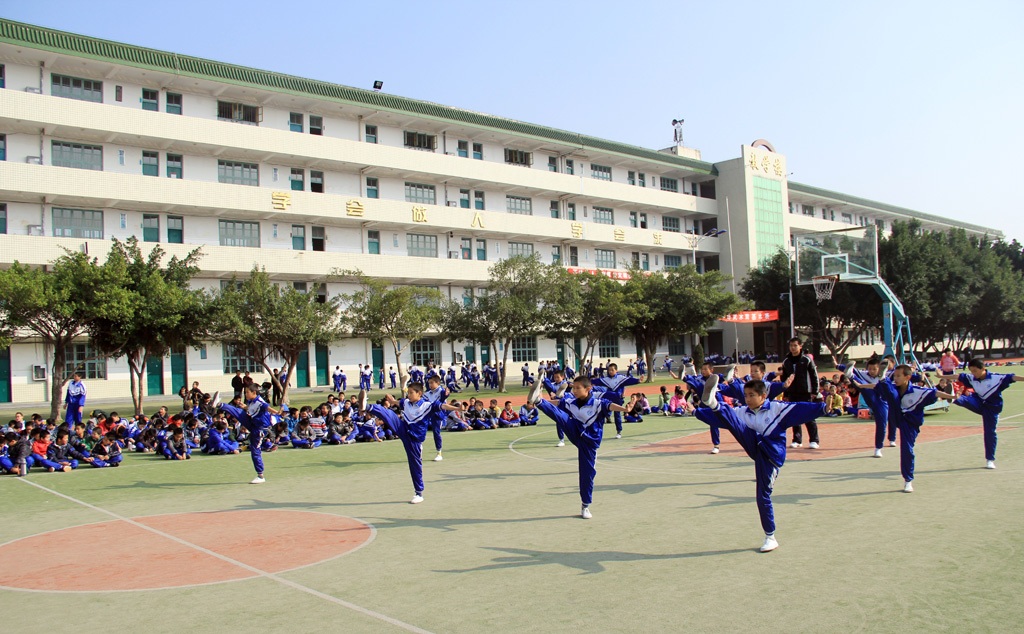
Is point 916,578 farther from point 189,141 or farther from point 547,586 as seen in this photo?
point 189,141

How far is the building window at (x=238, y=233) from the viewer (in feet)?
140

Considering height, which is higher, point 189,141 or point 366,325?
point 189,141

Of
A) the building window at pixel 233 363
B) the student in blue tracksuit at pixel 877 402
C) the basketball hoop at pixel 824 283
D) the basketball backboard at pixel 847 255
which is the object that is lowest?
the student in blue tracksuit at pixel 877 402

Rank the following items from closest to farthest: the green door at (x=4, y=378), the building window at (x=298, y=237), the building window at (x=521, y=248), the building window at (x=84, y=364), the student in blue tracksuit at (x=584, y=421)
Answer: the student in blue tracksuit at (x=584, y=421) < the green door at (x=4, y=378) < the building window at (x=84, y=364) < the building window at (x=298, y=237) < the building window at (x=521, y=248)

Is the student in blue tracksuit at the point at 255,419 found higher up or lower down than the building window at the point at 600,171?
lower down

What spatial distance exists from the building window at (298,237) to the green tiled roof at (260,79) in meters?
7.85

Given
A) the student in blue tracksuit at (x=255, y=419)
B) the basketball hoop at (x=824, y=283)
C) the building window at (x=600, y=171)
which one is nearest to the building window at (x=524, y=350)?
the building window at (x=600, y=171)

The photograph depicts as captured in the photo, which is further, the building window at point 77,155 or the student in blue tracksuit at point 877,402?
the building window at point 77,155

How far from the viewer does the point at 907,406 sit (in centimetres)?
1091

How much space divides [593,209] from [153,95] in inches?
1262

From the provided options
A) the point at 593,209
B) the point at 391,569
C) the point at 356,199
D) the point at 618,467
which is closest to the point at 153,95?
the point at 356,199

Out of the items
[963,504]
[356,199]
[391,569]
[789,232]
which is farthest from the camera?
[789,232]

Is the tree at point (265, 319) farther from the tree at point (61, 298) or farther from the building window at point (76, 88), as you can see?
the building window at point (76, 88)

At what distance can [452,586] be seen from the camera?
686 cm
